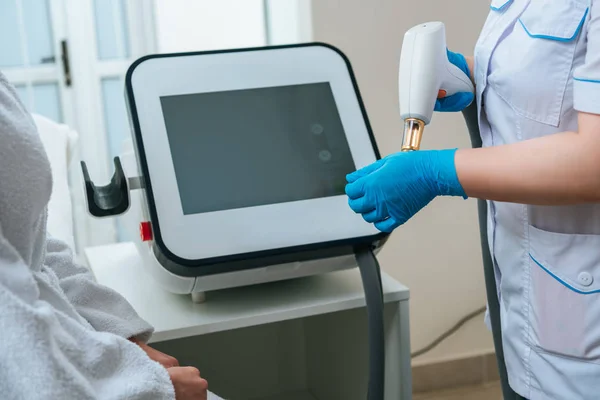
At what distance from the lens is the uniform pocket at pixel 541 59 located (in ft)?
2.97

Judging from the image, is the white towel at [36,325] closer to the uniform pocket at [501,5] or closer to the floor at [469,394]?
the uniform pocket at [501,5]

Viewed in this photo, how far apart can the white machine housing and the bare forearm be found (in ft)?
0.85

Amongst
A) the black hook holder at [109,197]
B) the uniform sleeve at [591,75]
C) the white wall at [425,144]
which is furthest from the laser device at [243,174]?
the white wall at [425,144]

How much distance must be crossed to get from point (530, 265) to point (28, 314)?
678 mm

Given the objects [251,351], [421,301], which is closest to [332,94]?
[251,351]

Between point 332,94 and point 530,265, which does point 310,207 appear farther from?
point 530,265

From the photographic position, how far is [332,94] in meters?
1.19

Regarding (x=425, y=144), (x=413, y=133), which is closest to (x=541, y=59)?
(x=413, y=133)

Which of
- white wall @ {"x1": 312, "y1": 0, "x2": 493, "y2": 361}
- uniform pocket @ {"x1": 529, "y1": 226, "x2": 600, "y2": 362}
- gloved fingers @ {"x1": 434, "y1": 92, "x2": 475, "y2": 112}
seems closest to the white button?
uniform pocket @ {"x1": 529, "y1": 226, "x2": 600, "y2": 362}

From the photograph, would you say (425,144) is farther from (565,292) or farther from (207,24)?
(565,292)

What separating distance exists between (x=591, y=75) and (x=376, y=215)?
34cm

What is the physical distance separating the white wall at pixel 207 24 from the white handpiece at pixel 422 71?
1.14 m

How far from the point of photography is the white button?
37.1 inches

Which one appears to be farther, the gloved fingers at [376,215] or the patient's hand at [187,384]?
the gloved fingers at [376,215]
